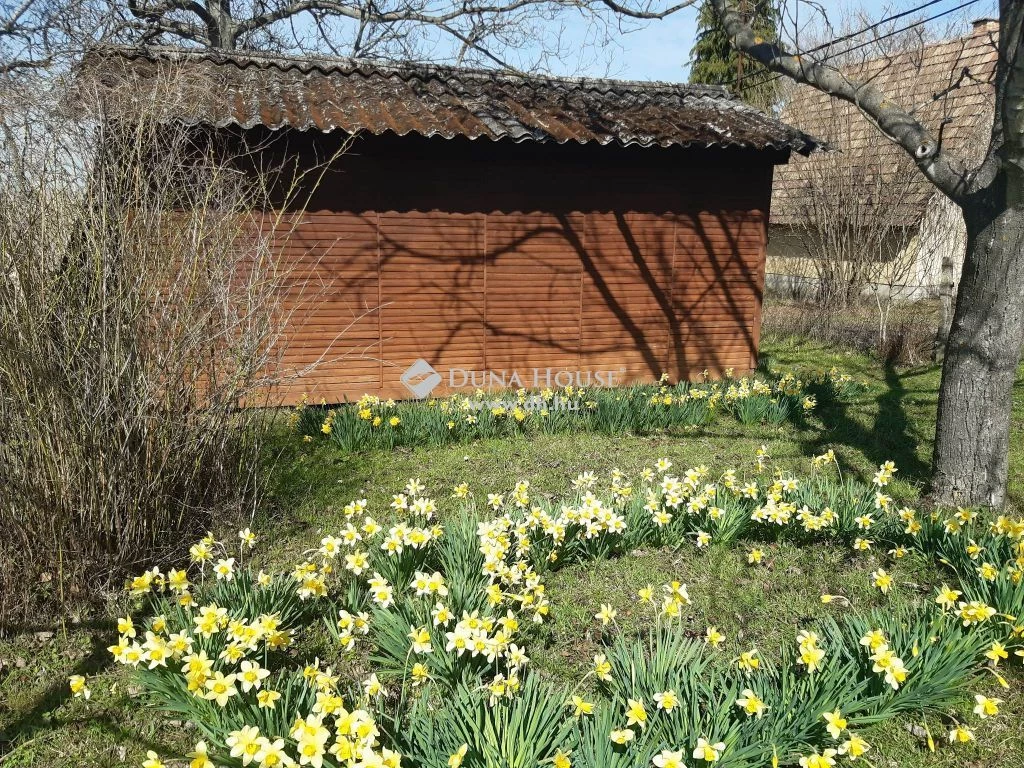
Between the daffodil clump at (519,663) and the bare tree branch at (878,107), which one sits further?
the bare tree branch at (878,107)

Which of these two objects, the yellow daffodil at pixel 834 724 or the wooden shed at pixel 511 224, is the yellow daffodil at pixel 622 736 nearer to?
the yellow daffodil at pixel 834 724

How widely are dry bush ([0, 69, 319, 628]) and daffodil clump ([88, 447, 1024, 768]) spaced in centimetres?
48

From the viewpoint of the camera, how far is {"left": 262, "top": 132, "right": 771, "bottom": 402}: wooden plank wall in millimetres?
7332

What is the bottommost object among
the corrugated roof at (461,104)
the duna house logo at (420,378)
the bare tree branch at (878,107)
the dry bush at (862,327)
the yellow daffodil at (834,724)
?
the yellow daffodil at (834,724)

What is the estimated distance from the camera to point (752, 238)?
8.65m

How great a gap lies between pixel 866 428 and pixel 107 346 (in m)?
6.38

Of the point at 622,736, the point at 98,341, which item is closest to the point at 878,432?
the point at 622,736

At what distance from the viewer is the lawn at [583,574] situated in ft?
8.43

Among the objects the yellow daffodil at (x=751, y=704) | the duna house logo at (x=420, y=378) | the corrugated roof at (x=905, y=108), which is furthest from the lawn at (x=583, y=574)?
the corrugated roof at (x=905, y=108)

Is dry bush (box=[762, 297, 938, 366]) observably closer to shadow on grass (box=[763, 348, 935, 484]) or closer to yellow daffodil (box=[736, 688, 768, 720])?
shadow on grass (box=[763, 348, 935, 484])

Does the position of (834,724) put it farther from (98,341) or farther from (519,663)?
(98,341)

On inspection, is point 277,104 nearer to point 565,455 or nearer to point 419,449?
point 419,449

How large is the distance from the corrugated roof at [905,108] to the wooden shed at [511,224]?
4.65 meters

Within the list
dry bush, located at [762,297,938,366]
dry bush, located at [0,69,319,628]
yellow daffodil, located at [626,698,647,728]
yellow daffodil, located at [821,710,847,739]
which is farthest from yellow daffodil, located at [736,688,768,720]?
dry bush, located at [762,297,938,366]
